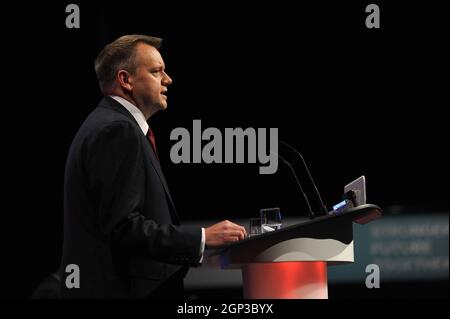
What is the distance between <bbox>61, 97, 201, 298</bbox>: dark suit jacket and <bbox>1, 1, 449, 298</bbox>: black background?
10.4ft

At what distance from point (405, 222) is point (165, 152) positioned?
2.36 m

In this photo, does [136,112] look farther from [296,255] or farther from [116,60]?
[296,255]

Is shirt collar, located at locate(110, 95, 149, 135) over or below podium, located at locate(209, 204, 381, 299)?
over

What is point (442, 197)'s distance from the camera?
6.35 meters

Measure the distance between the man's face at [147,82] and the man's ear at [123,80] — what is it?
0.04ft

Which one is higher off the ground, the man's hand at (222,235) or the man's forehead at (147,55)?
the man's forehead at (147,55)

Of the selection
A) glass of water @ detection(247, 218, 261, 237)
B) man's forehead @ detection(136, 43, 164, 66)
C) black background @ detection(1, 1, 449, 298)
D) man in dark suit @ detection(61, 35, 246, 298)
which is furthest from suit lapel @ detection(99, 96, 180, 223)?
black background @ detection(1, 1, 449, 298)

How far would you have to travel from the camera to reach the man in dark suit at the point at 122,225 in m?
2.19

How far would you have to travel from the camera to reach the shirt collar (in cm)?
251

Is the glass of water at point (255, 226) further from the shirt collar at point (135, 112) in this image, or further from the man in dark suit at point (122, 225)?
the shirt collar at point (135, 112)

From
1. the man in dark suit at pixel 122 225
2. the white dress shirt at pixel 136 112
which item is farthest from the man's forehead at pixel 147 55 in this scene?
the man in dark suit at pixel 122 225

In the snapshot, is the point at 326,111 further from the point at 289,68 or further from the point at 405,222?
the point at 405,222

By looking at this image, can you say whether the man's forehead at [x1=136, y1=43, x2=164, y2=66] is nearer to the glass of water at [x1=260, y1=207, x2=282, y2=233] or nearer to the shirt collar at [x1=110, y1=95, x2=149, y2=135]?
the shirt collar at [x1=110, y1=95, x2=149, y2=135]

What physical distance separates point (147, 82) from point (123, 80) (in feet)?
0.30
